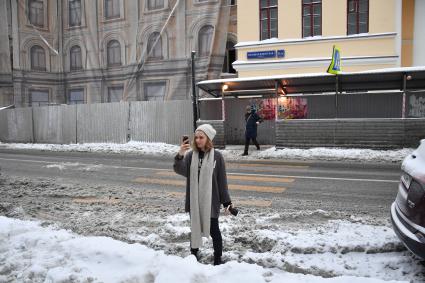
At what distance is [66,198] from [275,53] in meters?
13.6

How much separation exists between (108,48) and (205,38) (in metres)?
5.99

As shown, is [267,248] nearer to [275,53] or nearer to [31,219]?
[31,219]

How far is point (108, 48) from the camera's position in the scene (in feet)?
77.6

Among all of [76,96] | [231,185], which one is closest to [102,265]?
[231,185]

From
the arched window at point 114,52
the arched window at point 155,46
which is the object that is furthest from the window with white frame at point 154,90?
the arched window at point 114,52

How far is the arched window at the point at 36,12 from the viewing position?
24766 millimetres

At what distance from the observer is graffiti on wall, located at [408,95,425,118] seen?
1462 centimetres

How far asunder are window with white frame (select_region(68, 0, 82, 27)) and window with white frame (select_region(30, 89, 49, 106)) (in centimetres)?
475

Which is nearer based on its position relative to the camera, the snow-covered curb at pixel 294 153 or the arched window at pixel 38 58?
the snow-covered curb at pixel 294 153

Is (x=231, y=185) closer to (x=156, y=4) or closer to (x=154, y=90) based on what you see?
(x=154, y=90)

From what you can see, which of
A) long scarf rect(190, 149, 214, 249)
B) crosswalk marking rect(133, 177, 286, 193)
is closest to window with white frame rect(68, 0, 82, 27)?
crosswalk marking rect(133, 177, 286, 193)

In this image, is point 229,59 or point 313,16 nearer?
point 313,16

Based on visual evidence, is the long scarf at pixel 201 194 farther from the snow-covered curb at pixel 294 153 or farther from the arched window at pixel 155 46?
the arched window at pixel 155 46

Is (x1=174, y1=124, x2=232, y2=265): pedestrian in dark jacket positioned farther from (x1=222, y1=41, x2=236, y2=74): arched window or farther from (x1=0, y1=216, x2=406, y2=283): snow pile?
(x1=222, y1=41, x2=236, y2=74): arched window
